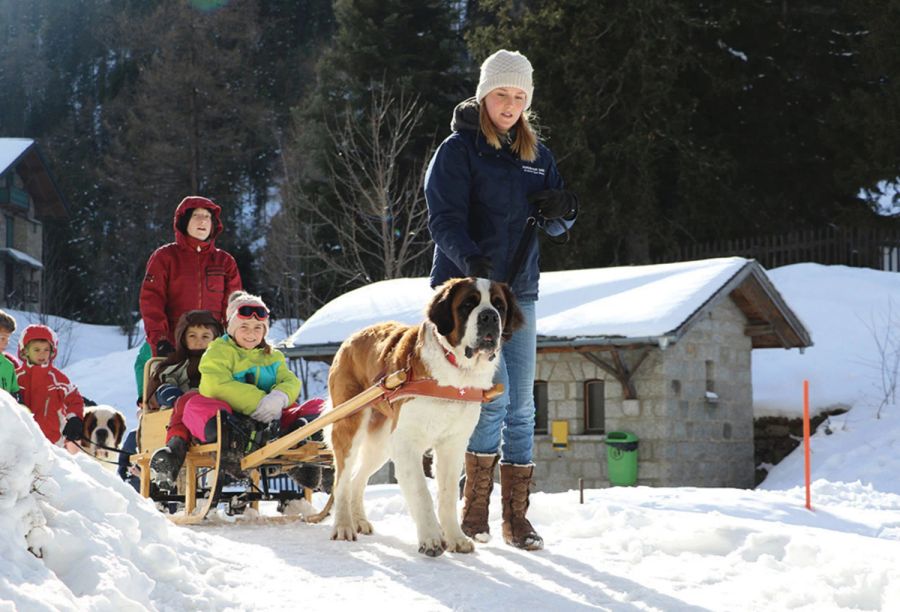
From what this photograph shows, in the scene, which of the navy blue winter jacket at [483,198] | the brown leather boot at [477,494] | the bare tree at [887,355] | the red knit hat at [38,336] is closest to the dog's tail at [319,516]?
the brown leather boot at [477,494]

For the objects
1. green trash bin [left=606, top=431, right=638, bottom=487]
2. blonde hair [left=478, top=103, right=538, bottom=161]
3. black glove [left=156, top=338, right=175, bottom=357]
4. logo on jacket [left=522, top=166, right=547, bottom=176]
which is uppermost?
blonde hair [left=478, top=103, right=538, bottom=161]

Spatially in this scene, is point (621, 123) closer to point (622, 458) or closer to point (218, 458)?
point (622, 458)

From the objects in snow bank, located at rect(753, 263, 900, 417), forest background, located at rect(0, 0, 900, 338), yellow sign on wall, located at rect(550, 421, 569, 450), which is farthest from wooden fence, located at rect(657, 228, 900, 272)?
yellow sign on wall, located at rect(550, 421, 569, 450)

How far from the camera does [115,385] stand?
101 ft

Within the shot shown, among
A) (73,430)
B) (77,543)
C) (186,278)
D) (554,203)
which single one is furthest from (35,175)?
(77,543)

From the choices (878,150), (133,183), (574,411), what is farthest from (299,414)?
(133,183)

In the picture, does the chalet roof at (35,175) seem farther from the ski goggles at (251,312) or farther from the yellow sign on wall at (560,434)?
the ski goggles at (251,312)

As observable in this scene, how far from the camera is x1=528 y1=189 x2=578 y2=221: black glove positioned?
5566mm

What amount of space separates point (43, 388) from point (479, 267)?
523 cm

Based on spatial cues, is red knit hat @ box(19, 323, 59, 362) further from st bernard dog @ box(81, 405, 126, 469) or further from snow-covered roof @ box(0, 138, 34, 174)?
snow-covered roof @ box(0, 138, 34, 174)

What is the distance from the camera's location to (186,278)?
25.7 ft

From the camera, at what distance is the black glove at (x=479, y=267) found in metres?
5.26

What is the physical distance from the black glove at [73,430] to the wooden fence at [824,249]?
1918 centimetres

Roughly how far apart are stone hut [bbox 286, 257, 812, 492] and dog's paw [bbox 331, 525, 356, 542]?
9804 millimetres
